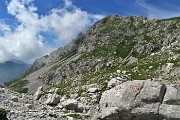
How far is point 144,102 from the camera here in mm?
39344

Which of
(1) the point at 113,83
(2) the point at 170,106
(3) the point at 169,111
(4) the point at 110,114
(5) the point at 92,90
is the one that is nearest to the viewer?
(3) the point at 169,111

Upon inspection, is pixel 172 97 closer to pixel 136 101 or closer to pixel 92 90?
pixel 136 101

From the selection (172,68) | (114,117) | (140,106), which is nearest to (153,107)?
(140,106)

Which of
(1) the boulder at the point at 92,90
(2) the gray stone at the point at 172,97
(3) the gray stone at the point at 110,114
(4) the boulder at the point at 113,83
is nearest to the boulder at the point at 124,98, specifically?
(3) the gray stone at the point at 110,114

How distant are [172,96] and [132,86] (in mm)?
4533

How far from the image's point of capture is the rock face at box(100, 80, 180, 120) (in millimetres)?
39000

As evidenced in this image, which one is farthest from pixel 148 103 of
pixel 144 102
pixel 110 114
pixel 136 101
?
pixel 110 114

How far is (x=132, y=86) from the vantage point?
40.3 metres

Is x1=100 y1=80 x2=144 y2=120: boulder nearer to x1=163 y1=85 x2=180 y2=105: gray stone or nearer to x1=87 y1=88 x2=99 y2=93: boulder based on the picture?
x1=163 y1=85 x2=180 y2=105: gray stone

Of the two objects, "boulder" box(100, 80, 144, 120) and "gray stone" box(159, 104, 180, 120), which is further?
"boulder" box(100, 80, 144, 120)

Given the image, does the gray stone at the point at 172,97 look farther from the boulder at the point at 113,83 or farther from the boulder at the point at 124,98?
the boulder at the point at 113,83

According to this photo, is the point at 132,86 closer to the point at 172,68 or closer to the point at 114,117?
the point at 114,117

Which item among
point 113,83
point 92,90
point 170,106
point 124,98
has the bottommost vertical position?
point 170,106

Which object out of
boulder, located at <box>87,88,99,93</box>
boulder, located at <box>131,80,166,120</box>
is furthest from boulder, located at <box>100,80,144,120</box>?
boulder, located at <box>87,88,99,93</box>
